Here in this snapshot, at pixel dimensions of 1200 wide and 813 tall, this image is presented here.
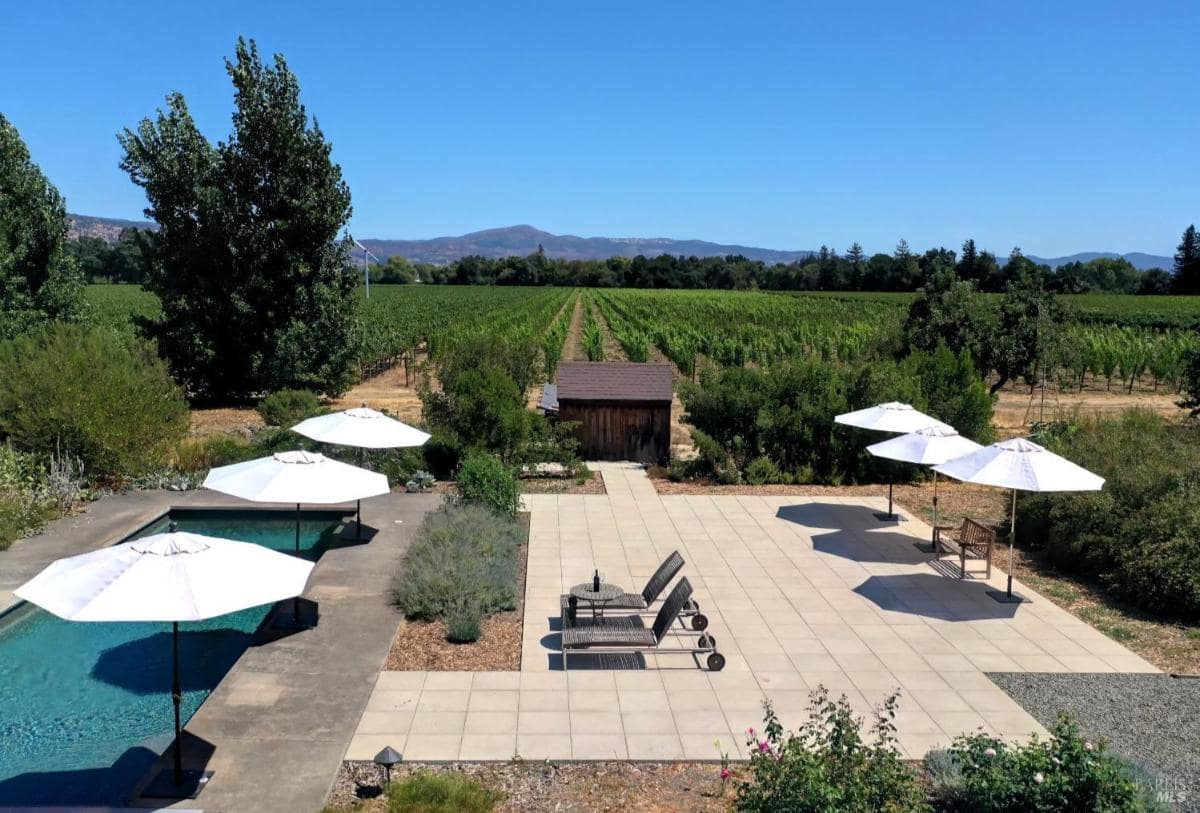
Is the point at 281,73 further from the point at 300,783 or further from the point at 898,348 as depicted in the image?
the point at 300,783

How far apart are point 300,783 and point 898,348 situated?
22.9 meters

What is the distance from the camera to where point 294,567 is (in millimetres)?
6844

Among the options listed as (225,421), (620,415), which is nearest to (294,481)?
(620,415)

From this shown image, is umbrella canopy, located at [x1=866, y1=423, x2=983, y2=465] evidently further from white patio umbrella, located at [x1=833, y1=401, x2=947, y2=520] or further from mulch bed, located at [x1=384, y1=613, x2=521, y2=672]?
mulch bed, located at [x1=384, y1=613, x2=521, y2=672]

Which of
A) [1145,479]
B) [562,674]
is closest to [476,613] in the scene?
[562,674]

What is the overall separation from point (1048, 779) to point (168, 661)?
7.77 meters

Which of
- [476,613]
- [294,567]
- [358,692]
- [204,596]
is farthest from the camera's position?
[476,613]

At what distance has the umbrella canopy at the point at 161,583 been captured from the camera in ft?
18.6

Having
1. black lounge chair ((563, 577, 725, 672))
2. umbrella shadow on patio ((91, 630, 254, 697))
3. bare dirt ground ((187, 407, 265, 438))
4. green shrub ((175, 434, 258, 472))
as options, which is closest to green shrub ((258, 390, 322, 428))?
bare dirt ground ((187, 407, 265, 438))

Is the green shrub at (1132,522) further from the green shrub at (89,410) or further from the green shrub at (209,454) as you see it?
the green shrub at (89,410)

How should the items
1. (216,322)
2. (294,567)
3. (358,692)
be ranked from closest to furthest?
(294,567), (358,692), (216,322)

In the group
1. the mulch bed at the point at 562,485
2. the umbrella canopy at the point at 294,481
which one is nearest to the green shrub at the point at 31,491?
the umbrella canopy at the point at 294,481

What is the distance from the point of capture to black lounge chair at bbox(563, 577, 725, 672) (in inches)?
335

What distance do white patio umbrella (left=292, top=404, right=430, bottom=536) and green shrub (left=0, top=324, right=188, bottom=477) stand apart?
157 inches
